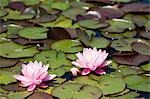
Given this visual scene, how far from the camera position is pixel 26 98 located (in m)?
2.02

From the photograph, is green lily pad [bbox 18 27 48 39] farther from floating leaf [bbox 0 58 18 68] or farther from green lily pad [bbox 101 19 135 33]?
green lily pad [bbox 101 19 135 33]

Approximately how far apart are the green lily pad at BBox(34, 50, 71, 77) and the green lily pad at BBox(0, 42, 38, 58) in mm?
65

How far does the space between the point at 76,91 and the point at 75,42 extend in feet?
1.85

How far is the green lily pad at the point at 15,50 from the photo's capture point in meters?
2.38

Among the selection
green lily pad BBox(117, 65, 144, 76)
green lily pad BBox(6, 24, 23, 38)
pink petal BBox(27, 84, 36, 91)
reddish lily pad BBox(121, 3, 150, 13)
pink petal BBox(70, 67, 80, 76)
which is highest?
reddish lily pad BBox(121, 3, 150, 13)

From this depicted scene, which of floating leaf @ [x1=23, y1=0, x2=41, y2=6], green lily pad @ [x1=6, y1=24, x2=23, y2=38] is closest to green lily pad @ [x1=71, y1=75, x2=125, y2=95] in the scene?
green lily pad @ [x1=6, y1=24, x2=23, y2=38]

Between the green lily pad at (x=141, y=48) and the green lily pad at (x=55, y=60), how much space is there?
462mm

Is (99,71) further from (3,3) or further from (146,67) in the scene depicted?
(3,3)

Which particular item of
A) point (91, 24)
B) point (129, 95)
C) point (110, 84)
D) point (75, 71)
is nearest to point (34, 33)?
point (91, 24)

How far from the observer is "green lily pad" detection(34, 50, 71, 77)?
2.26 metres

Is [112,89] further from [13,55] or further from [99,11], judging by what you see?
[99,11]

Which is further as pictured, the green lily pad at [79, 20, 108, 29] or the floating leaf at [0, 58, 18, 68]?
the green lily pad at [79, 20, 108, 29]

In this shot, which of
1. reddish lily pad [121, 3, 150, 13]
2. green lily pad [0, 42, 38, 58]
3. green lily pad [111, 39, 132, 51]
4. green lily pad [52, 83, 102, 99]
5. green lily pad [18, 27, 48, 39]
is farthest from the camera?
reddish lily pad [121, 3, 150, 13]

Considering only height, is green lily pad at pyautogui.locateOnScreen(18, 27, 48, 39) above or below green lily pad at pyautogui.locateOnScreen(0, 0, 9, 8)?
below
